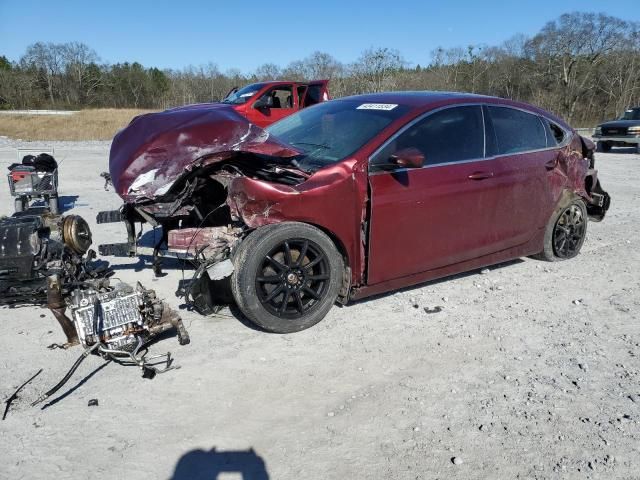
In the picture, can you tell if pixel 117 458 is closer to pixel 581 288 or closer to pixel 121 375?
pixel 121 375

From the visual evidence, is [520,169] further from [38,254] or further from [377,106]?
[38,254]

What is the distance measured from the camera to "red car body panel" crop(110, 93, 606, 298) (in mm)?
3732

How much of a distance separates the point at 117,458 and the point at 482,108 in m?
4.03

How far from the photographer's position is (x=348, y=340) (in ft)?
12.3

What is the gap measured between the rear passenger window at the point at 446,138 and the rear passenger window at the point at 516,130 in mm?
235

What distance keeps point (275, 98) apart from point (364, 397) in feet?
39.5

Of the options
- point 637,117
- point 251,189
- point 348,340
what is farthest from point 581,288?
point 637,117

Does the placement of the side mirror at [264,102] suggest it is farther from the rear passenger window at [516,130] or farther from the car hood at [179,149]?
the car hood at [179,149]

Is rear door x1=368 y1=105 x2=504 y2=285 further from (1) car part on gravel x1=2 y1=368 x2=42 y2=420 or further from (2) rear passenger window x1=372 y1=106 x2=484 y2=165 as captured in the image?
(1) car part on gravel x1=2 y1=368 x2=42 y2=420

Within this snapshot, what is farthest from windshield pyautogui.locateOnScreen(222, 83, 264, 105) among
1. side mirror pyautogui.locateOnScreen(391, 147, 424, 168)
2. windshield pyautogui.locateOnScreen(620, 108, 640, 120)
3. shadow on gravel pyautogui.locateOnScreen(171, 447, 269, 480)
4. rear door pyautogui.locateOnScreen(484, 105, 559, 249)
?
windshield pyautogui.locateOnScreen(620, 108, 640, 120)

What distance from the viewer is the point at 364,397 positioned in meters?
3.06

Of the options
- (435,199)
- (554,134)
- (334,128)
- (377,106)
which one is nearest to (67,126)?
(334,128)

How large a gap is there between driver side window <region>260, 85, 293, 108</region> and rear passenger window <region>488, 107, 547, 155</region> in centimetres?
965

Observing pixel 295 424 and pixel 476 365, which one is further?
pixel 476 365
